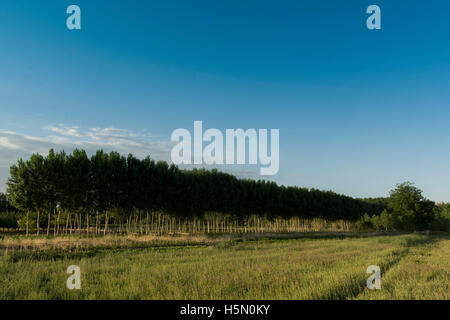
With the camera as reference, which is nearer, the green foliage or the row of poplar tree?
the row of poplar tree

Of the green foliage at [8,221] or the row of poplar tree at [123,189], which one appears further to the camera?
the green foliage at [8,221]

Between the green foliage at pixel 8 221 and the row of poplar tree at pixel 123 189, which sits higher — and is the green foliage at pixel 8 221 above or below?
below

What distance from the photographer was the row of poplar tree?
49.6 metres

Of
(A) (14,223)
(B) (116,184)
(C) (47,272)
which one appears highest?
(B) (116,184)

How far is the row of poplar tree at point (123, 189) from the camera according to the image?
163ft

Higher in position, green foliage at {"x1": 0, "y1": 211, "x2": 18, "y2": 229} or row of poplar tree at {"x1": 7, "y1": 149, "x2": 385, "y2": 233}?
row of poplar tree at {"x1": 7, "y1": 149, "x2": 385, "y2": 233}

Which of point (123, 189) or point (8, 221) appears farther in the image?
point (8, 221)

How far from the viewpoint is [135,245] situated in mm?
30875

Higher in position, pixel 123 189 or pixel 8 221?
pixel 123 189

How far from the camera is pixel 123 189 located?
56750 mm
